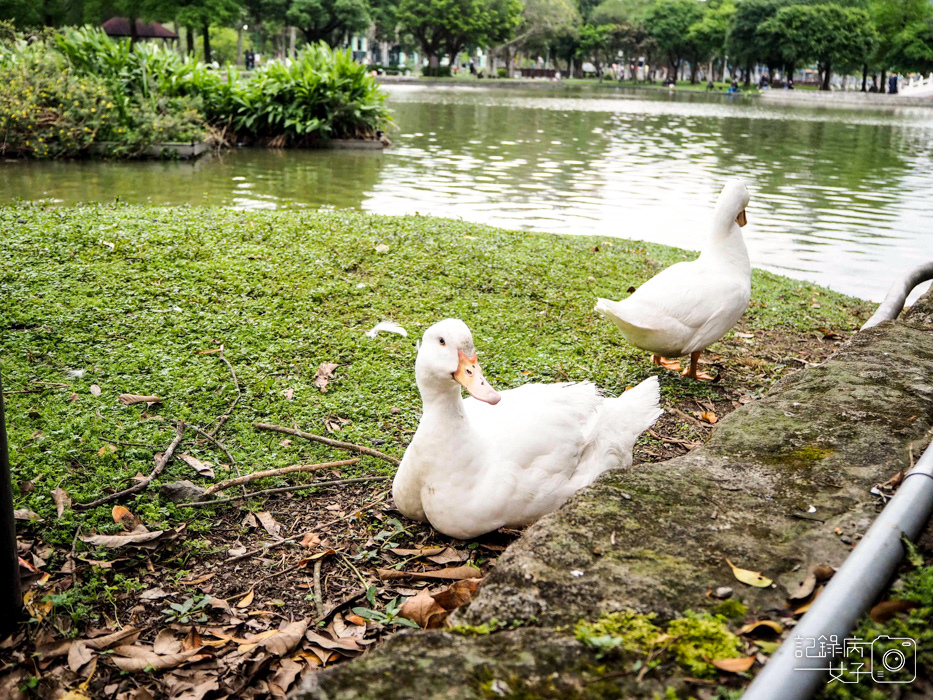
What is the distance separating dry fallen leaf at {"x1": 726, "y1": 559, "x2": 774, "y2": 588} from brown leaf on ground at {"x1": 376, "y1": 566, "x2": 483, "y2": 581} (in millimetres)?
1267

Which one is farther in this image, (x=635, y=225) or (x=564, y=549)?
(x=635, y=225)

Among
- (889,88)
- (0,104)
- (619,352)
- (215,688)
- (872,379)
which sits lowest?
(215,688)

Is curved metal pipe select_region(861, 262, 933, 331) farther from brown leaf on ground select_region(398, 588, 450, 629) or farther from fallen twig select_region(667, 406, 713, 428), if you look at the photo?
brown leaf on ground select_region(398, 588, 450, 629)

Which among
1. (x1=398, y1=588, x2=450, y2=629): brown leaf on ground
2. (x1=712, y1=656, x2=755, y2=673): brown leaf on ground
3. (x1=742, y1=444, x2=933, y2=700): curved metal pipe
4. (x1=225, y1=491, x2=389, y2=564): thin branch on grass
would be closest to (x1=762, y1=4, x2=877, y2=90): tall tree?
(x1=225, y1=491, x2=389, y2=564): thin branch on grass

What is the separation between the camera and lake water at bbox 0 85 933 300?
10172 mm

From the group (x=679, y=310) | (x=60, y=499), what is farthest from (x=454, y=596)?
(x=679, y=310)

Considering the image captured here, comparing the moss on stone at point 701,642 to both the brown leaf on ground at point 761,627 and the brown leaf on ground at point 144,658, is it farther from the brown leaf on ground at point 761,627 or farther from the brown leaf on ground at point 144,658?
the brown leaf on ground at point 144,658

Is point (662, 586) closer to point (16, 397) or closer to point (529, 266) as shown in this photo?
point (16, 397)

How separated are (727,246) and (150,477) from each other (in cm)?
366

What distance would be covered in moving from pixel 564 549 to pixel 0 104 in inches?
565

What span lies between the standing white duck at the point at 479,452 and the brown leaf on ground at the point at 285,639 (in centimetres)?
70

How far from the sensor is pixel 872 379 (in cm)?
309

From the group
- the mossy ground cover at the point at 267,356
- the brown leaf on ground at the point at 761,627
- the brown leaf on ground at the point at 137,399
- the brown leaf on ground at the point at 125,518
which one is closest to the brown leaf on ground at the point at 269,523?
the mossy ground cover at the point at 267,356

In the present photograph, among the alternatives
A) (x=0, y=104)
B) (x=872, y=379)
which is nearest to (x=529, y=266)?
(x=872, y=379)
